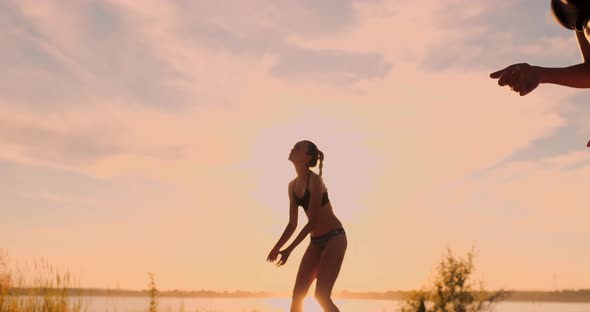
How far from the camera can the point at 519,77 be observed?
103 inches

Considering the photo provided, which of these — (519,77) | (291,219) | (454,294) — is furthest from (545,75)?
(454,294)

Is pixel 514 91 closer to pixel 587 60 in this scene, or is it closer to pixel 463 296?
pixel 587 60

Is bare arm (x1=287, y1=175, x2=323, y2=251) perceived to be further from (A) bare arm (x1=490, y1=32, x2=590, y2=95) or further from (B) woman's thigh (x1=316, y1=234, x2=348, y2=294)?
(A) bare arm (x1=490, y1=32, x2=590, y2=95)

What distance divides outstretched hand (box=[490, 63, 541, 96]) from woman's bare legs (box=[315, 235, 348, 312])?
5289 millimetres

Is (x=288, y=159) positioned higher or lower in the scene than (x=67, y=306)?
higher

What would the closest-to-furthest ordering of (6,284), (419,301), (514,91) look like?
1. (514,91)
2. (6,284)
3. (419,301)

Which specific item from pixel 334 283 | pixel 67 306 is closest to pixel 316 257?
pixel 334 283

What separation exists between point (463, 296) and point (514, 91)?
18.4 metres

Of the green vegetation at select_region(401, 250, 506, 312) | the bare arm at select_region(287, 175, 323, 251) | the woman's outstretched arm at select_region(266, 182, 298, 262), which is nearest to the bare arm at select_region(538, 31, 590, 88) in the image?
the bare arm at select_region(287, 175, 323, 251)

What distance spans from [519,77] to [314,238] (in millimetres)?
5530

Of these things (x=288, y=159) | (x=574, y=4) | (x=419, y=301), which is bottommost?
(x=419, y=301)

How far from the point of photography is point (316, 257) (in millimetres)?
7895

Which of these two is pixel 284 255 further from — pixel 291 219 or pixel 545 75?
pixel 545 75

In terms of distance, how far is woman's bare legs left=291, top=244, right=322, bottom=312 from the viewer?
7.88 m
